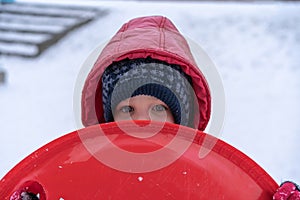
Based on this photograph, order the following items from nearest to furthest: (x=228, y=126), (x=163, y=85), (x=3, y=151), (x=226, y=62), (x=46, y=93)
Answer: (x=163, y=85)
(x=3, y=151)
(x=228, y=126)
(x=46, y=93)
(x=226, y=62)

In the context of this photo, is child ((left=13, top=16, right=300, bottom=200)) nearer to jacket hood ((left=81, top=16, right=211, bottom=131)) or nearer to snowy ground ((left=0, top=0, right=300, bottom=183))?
jacket hood ((left=81, top=16, right=211, bottom=131))

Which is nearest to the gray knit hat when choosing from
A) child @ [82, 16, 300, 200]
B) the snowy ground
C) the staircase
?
child @ [82, 16, 300, 200]

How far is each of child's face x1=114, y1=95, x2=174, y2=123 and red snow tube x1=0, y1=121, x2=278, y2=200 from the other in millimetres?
209

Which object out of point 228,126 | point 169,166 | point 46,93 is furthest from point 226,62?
point 169,166

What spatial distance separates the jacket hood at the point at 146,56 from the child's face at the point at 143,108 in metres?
0.09

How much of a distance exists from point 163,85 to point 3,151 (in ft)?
4.52

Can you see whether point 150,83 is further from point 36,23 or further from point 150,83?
point 36,23

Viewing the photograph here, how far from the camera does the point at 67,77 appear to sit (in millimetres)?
3264

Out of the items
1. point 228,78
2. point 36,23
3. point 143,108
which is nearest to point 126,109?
point 143,108

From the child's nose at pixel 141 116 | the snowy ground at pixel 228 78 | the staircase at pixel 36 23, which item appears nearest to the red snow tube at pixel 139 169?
the child's nose at pixel 141 116

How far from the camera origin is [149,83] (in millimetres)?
1188

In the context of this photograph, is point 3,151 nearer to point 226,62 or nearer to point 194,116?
point 194,116

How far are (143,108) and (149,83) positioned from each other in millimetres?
58

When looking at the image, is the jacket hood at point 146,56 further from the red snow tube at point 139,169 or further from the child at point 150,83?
the red snow tube at point 139,169
